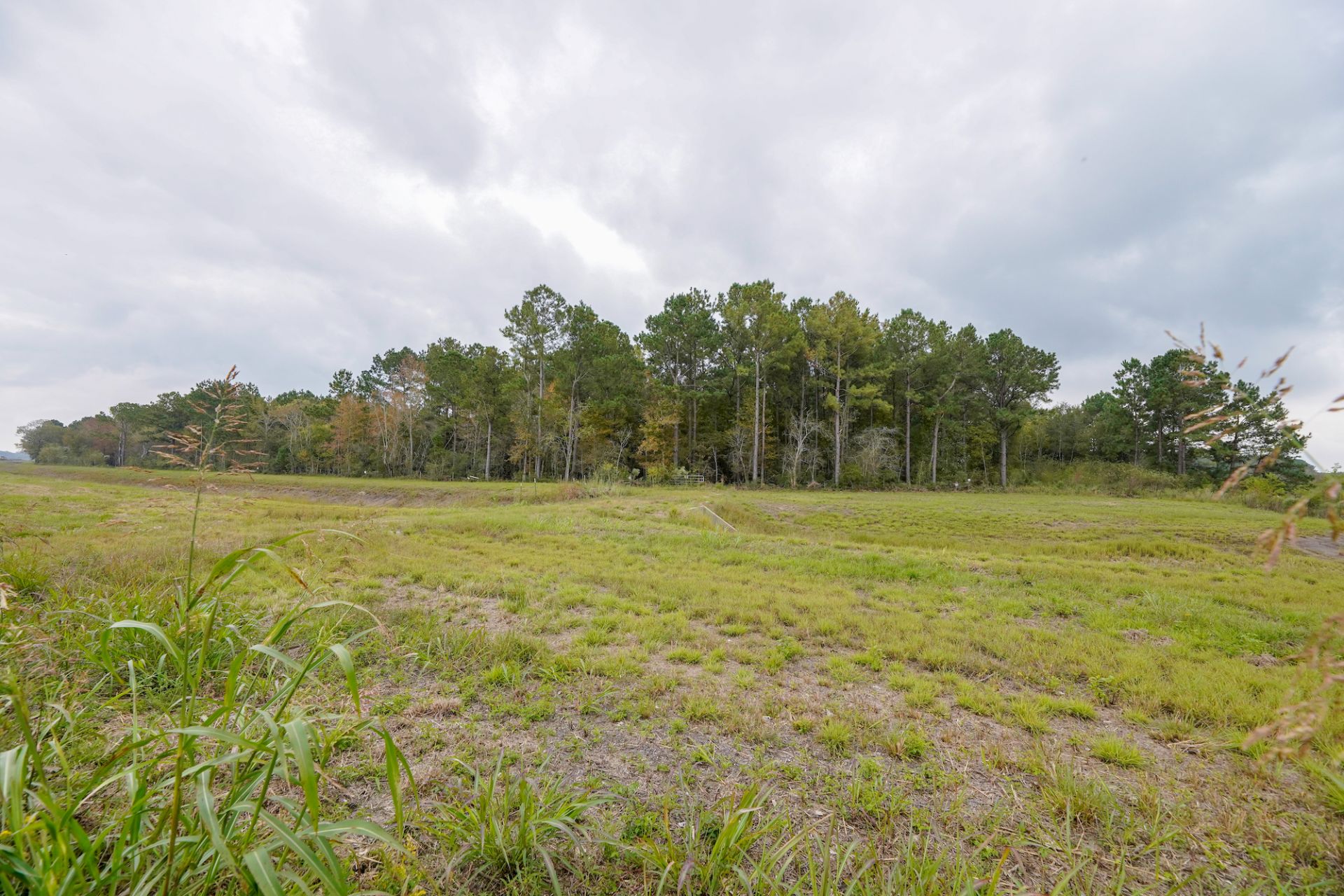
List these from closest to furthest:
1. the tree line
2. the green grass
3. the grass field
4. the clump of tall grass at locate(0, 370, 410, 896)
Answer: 1. the clump of tall grass at locate(0, 370, 410, 896)
2. the grass field
3. the green grass
4. the tree line

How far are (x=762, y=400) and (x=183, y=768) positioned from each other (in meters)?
37.7

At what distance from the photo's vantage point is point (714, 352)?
37.9 m

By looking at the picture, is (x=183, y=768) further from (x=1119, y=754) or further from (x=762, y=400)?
(x=762, y=400)

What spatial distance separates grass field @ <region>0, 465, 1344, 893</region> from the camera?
2.33 meters

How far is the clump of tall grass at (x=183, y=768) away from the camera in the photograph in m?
1.50

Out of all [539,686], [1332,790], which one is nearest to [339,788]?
[539,686]

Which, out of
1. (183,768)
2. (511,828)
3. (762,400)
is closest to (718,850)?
(511,828)

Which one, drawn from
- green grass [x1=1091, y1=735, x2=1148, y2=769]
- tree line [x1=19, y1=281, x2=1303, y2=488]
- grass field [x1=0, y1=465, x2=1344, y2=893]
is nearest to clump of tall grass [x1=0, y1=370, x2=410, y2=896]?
grass field [x1=0, y1=465, x2=1344, y2=893]

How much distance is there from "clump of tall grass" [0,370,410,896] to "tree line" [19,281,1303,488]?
90.6 feet

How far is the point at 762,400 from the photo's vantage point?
38.0m

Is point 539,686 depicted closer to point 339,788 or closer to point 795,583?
point 339,788

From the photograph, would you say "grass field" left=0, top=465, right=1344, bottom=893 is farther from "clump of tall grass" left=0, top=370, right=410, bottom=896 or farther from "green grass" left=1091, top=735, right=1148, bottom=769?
"clump of tall grass" left=0, top=370, right=410, bottom=896

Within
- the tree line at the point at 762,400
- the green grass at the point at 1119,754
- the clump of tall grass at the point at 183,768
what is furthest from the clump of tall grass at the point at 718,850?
the tree line at the point at 762,400

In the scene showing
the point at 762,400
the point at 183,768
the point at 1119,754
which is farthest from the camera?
the point at 762,400
